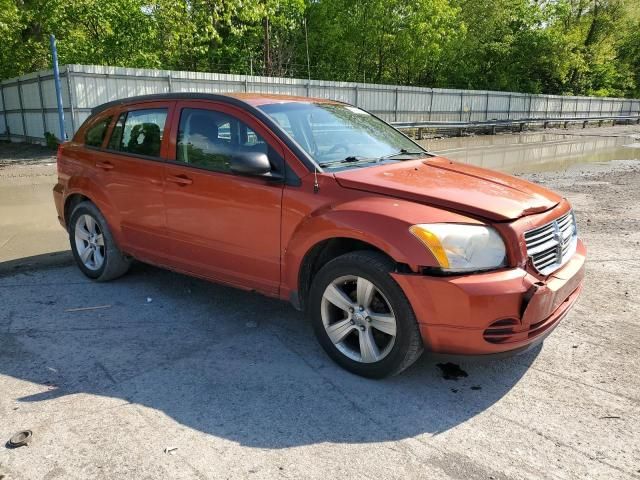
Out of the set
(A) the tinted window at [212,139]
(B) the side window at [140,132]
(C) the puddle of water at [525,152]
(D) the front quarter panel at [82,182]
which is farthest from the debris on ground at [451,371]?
(C) the puddle of water at [525,152]

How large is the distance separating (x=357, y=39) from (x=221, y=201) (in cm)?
3052

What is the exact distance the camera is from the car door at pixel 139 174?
4.48 metres

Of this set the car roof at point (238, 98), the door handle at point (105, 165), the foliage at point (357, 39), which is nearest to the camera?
the car roof at point (238, 98)

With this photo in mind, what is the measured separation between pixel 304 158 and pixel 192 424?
1.84m

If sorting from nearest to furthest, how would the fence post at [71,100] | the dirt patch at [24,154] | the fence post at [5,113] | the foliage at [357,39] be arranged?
the dirt patch at [24,154]
the fence post at [71,100]
the foliage at [357,39]
the fence post at [5,113]

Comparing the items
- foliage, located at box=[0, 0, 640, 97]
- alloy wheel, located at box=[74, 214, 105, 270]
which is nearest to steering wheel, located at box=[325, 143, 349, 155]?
alloy wheel, located at box=[74, 214, 105, 270]

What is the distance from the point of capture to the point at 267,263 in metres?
3.82

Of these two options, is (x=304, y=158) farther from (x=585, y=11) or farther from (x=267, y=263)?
(x=585, y=11)

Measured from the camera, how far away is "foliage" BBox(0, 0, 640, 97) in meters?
20.2

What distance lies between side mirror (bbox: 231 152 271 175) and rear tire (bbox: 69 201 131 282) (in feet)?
6.72

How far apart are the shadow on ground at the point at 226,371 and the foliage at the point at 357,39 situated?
18117 mm

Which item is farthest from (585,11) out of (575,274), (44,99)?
(575,274)

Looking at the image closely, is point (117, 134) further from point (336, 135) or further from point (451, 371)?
point (451, 371)

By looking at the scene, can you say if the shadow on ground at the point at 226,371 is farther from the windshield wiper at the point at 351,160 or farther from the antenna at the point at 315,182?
the windshield wiper at the point at 351,160
